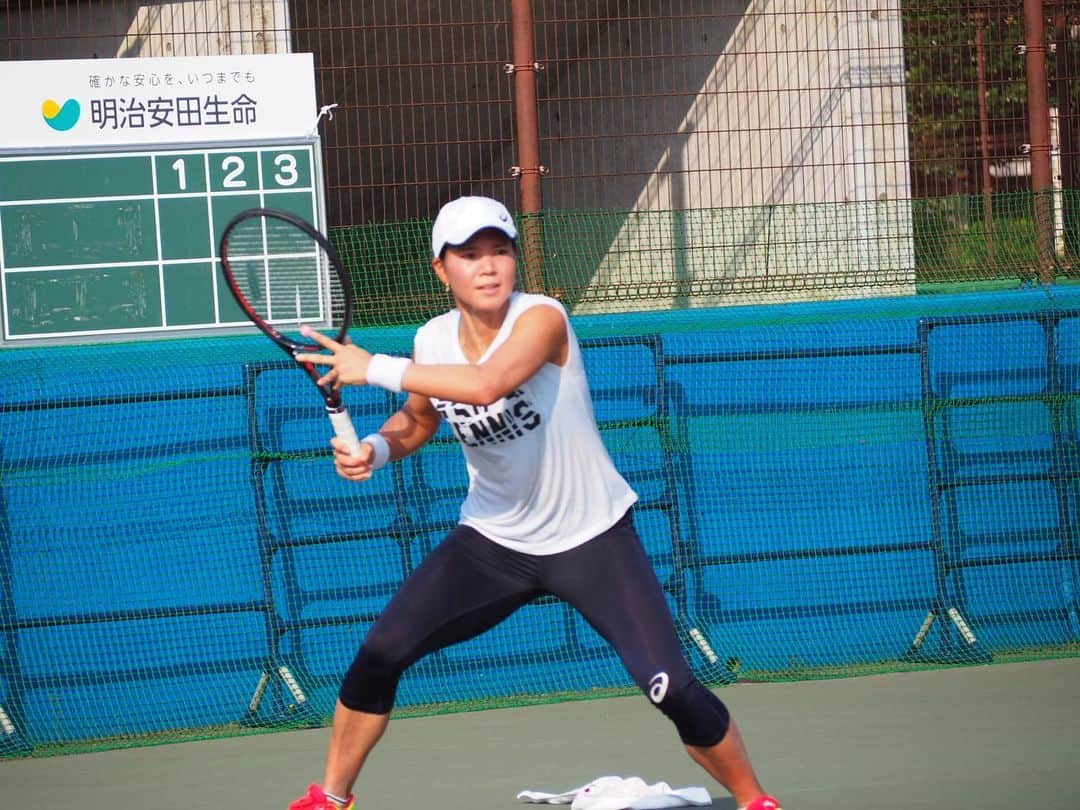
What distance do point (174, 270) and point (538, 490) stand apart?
495 cm

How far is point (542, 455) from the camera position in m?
4.32

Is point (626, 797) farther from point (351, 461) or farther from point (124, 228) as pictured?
point (124, 228)

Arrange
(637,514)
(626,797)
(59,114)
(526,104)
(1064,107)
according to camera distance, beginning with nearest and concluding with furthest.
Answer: (626,797) < (637,514) < (526,104) < (59,114) < (1064,107)

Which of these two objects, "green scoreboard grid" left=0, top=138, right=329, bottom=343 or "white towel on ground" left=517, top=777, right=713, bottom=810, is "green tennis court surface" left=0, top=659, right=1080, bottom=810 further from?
"green scoreboard grid" left=0, top=138, right=329, bottom=343

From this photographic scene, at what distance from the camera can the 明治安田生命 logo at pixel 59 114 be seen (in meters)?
8.71

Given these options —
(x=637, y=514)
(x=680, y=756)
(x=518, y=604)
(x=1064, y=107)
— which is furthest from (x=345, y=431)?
(x=1064, y=107)

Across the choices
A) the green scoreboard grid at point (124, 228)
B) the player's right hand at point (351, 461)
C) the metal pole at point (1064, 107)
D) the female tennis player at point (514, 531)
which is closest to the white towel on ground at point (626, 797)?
the female tennis player at point (514, 531)

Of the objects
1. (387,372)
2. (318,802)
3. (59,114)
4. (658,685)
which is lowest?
(318,802)

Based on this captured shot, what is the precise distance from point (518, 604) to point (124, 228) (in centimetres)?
514

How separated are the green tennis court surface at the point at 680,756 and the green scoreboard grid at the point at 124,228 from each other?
9.93 feet

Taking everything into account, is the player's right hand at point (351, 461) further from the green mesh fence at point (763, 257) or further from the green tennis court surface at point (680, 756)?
the green mesh fence at point (763, 257)

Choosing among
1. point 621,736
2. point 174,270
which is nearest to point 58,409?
point 174,270

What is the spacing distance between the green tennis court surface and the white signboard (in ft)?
12.4

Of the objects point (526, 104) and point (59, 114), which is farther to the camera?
point (59, 114)
